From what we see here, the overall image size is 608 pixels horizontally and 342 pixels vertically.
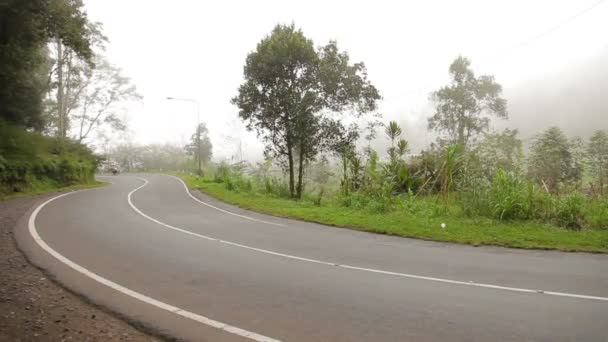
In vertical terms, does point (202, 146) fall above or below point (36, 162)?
above

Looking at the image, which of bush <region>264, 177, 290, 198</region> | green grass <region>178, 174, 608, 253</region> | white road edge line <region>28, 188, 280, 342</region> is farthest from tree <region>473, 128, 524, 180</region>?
white road edge line <region>28, 188, 280, 342</region>

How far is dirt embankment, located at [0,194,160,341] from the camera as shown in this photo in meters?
4.08

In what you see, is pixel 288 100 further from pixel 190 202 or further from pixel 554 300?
pixel 554 300

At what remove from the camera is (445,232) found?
386 inches

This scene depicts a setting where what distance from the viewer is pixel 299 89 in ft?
62.7

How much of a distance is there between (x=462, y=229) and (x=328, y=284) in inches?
236

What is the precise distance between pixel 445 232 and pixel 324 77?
1149 cm

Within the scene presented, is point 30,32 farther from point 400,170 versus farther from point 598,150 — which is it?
point 598,150

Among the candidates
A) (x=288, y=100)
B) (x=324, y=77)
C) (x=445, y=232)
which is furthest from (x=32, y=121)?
(x=445, y=232)

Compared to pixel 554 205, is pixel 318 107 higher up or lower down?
higher up

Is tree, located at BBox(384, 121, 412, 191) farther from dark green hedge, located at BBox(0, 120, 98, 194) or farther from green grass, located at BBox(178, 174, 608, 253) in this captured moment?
dark green hedge, located at BBox(0, 120, 98, 194)

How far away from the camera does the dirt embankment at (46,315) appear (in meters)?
4.08

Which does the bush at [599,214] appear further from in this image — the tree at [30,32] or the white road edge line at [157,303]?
the tree at [30,32]

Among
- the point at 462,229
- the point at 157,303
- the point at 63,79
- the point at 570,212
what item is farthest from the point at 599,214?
the point at 63,79
